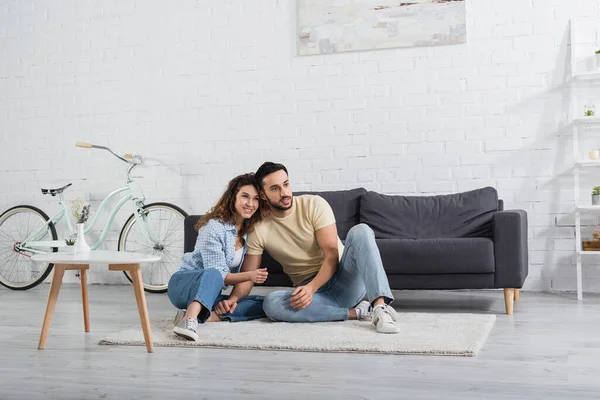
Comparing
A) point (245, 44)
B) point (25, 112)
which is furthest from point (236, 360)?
point (25, 112)

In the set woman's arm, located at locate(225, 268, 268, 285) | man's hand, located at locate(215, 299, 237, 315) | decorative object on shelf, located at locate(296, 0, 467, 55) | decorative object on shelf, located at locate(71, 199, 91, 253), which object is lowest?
man's hand, located at locate(215, 299, 237, 315)

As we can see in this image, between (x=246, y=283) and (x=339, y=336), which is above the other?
(x=246, y=283)

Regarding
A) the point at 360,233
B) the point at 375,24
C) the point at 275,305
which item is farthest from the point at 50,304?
the point at 375,24

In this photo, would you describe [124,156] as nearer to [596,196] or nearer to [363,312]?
[363,312]

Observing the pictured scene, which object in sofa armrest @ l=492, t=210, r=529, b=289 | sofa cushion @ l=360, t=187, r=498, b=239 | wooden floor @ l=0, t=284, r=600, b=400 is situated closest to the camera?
wooden floor @ l=0, t=284, r=600, b=400

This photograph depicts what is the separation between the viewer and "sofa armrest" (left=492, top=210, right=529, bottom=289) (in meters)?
4.13

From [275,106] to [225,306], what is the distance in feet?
7.21

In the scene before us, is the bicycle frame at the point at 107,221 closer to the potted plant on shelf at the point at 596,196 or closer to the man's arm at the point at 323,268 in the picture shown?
the man's arm at the point at 323,268

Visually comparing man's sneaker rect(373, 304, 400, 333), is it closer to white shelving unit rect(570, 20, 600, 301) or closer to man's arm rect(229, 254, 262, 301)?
man's arm rect(229, 254, 262, 301)

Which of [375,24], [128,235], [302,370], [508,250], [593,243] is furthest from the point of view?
[128,235]

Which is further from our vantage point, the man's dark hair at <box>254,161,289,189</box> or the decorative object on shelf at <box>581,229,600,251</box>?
the decorative object on shelf at <box>581,229,600,251</box>

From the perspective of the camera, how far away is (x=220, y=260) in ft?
12.0

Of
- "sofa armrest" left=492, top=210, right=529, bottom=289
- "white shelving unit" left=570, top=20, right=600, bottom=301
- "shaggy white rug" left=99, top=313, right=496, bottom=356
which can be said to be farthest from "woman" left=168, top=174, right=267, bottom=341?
"white shelving unit" left=570, top=20, right=600, bottom=301

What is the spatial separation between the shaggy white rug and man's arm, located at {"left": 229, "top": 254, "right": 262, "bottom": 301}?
0.14 meters
